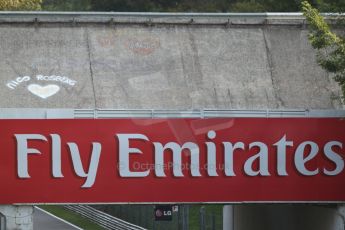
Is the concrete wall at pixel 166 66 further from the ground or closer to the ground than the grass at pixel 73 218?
further from the ground

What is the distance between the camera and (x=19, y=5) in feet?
146

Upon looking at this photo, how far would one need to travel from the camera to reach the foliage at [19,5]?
43219 mm

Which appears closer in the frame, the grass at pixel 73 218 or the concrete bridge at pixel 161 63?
the concrete bridge at pixel 161 63

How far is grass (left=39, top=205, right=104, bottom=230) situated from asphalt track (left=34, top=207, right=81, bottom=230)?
1.75 feet

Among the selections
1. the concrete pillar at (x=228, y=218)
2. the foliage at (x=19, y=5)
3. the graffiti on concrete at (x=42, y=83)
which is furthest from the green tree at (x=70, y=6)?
the graffiti on concrete at (x=42, y=83)

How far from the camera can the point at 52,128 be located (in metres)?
27.0

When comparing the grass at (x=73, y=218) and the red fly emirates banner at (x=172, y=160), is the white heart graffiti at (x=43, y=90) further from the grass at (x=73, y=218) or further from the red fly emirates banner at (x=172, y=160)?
the grass at (x=73, y=218)

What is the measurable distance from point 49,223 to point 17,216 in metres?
24.9

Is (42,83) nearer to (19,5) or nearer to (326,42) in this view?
(326,42)

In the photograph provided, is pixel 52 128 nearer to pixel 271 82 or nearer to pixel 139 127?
pixel 139 127

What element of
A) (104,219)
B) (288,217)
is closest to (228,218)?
(288,217)

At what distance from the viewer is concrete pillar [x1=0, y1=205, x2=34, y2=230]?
2692 centimetres

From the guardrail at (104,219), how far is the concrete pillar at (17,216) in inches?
624

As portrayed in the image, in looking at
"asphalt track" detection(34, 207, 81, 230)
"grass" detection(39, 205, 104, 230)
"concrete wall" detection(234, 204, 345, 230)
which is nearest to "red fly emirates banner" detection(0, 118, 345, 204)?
"concrete wall" detection(234, 204, 345, 230)
